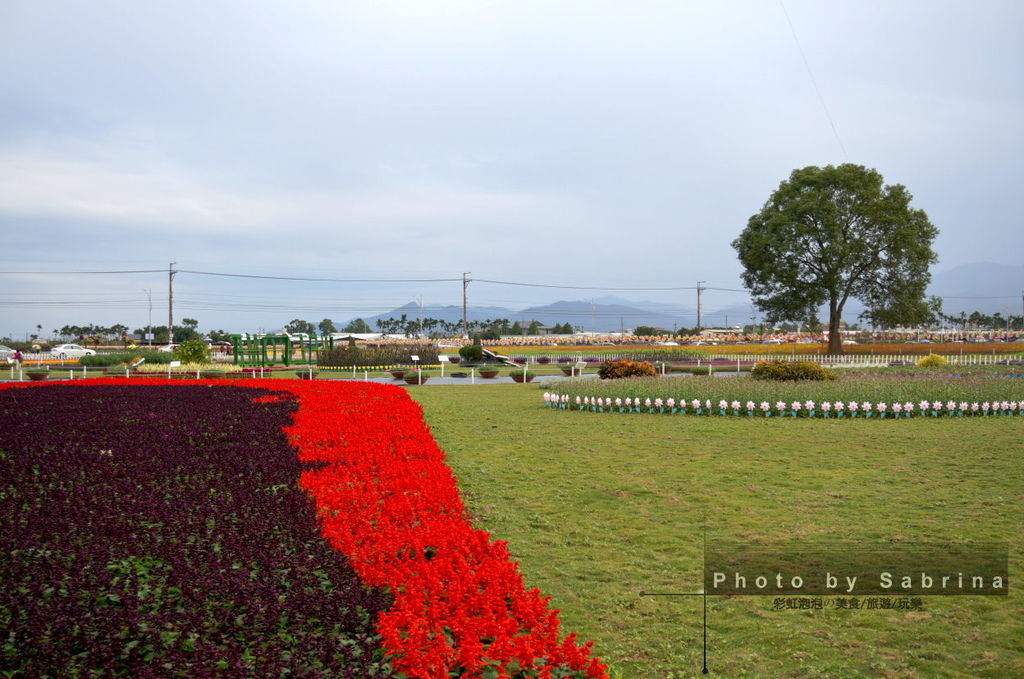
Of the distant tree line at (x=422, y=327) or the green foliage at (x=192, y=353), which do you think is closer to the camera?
the green foliage at (x=192, y=353)

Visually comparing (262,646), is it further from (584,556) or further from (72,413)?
(72,413)

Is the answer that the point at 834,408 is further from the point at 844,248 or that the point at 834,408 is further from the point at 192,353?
the point at 844,248

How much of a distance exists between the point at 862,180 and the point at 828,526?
154ft

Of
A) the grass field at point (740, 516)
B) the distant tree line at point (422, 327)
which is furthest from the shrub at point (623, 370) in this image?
the distant tree line at point (422, 327)

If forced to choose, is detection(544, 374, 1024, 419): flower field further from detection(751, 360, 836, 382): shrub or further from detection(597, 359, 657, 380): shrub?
detection(597, 359, 657, 380): shrub

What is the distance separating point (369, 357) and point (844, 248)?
98.9ft

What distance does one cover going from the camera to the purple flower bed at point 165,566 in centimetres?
327

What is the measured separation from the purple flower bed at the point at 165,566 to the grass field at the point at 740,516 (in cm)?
172

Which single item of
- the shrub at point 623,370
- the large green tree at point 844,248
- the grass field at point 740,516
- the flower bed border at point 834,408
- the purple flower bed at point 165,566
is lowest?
the grass field at point 740,516

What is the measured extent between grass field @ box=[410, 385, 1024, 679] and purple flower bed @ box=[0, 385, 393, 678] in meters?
1.72

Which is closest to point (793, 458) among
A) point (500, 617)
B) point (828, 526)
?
point (828, 526)

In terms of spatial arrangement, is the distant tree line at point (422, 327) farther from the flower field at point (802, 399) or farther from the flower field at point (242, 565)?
the flower field at point (242, 565)

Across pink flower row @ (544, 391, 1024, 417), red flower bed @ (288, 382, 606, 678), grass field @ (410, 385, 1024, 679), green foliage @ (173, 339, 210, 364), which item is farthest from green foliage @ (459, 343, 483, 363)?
red flower bed @ (288, 382, 606, 678)

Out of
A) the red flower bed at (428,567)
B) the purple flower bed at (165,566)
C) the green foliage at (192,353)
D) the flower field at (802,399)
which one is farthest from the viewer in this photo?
the green foliage at (192,353)
